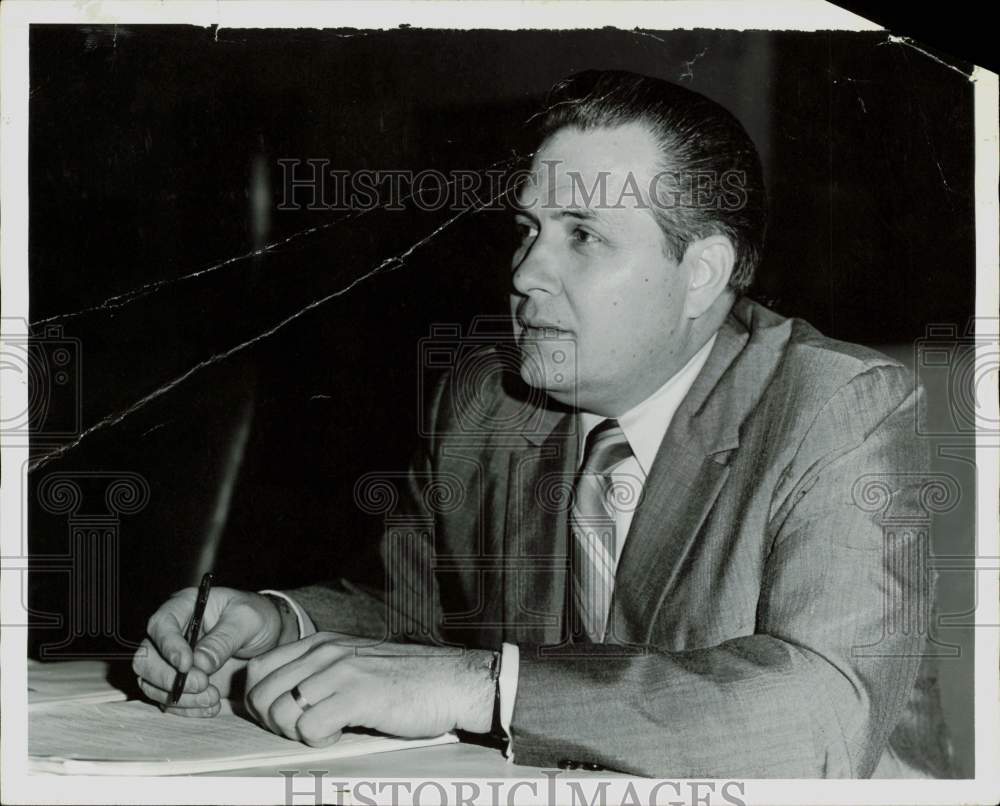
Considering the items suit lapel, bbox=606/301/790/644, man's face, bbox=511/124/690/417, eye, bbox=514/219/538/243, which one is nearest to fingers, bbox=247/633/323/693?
suit lapel, bbox=606/301/790/644

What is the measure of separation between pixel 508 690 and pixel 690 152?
885 mm

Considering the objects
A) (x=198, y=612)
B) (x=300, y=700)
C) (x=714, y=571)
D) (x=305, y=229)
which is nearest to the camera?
(x=300, y=700)

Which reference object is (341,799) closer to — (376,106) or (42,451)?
(42,451)

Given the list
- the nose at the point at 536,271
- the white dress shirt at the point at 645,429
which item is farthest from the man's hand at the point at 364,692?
the nose at the point at 536,271

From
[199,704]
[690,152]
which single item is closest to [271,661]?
[199,704]

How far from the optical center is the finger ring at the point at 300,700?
1.74 metres

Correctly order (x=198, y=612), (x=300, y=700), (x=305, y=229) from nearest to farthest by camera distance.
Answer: (x=300, y=700), (x=198, y=612), (x=305, y=229)

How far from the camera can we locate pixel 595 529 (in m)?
1.98

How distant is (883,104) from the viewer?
206cm

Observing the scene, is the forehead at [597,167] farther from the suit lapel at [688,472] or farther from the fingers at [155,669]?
the fingers at [155,669]

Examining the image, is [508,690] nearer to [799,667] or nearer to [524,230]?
[799,667]

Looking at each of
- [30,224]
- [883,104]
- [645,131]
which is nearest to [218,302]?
[30,224]

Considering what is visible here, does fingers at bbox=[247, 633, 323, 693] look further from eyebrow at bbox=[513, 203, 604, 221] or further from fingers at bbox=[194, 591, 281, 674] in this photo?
eyebrow at bbox=[513, 203, 604, 221]

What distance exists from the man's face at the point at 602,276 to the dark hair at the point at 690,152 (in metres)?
0.02
